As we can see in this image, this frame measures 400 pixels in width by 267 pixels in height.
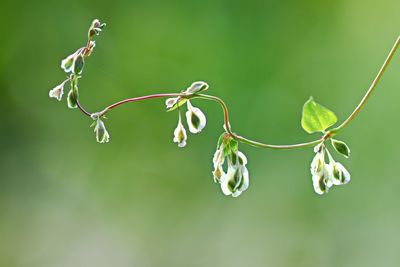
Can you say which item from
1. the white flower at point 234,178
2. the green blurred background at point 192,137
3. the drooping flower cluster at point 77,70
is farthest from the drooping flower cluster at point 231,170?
the green blurred background at point 192,137

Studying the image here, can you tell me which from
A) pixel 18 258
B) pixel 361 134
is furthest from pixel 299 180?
pixel 18 258

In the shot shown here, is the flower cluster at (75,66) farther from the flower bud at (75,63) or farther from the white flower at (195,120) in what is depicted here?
the white flower at (195,120)

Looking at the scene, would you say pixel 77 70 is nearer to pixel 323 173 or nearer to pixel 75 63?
pixel 75 63

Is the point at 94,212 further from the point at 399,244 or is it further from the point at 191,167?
A: the point at 399,244

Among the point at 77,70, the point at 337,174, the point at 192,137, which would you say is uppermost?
the point at 77,70

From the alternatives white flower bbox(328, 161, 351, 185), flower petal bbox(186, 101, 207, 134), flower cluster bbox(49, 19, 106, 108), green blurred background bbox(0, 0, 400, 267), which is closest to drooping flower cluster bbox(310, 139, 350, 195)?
white flower bbox(328, 161, 351, 185)

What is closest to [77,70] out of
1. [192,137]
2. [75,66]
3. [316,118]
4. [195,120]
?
[75,66]
